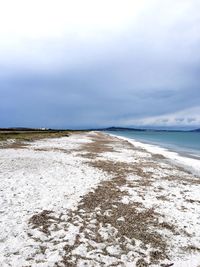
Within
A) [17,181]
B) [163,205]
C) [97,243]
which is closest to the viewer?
[97,243]

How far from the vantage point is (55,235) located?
8461 mm

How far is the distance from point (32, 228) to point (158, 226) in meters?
4.57

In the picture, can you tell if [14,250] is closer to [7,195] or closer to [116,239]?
[116,239]

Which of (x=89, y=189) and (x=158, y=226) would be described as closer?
(x=158, y=226)

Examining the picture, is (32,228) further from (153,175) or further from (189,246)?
(153,175)

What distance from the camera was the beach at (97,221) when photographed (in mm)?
7355

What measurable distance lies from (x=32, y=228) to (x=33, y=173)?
27.8 ft

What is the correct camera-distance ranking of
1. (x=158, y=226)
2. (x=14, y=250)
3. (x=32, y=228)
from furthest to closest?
(x=158, y=226)
(x=32, y=228)
(x=14, y=250)

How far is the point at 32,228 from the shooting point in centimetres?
882

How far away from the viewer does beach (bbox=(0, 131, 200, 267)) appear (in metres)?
7.36

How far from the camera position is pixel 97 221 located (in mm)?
9727

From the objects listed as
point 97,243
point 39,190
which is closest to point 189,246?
point 97,243

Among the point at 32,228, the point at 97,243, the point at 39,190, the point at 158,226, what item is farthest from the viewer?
the point at 39,190

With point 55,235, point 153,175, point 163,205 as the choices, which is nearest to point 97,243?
point 55,235
